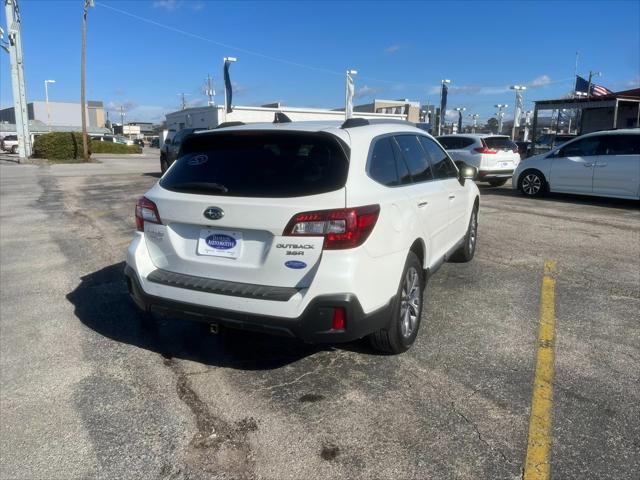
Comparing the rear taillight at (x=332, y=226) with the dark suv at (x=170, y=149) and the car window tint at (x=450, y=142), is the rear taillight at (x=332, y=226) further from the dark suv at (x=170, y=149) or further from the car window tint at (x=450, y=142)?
the dark suv at (x=170, y=149)

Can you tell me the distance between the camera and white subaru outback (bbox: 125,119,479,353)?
9.96ft

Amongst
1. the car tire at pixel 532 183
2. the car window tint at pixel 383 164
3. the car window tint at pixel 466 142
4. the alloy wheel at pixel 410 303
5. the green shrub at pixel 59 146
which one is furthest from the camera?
the green shrub at pixel 59 146

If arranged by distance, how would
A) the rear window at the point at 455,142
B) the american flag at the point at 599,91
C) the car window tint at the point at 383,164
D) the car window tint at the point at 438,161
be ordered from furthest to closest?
1. the american flag at the point at 599,91
2. the rear window at the point at 455,142
3. the car window tint at the point at 438,161
4. the car window tint at the point at 383,164

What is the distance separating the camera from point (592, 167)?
11.4 m

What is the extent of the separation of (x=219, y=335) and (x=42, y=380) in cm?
130

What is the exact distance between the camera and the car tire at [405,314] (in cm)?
352

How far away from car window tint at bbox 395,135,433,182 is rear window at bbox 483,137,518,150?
1114 cm

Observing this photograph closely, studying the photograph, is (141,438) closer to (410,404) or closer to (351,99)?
(410,404)

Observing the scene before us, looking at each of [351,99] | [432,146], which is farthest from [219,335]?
[351,99]

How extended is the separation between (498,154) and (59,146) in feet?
89.6

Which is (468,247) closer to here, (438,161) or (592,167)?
(438,161)

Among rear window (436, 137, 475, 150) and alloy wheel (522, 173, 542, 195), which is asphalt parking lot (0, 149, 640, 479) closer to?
alloy wheel (522, 173, 542, 195)

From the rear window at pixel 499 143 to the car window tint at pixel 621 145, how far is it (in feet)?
12.6

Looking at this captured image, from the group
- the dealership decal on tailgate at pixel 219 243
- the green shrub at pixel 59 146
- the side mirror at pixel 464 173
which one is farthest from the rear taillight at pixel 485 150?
the green shrub at pixel 59 146
